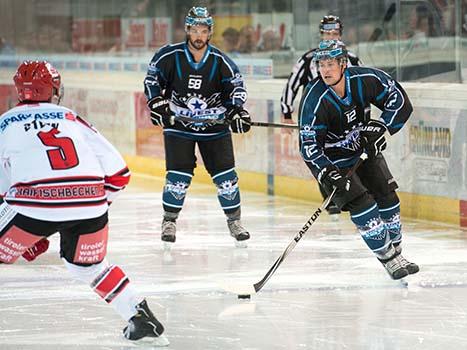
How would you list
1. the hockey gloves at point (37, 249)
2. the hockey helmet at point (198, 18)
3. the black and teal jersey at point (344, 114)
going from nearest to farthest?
the hockey gloves at point (37, 249) → the black and teal jersey at point (344, 114) → the hockey helmet at point (198, 18)

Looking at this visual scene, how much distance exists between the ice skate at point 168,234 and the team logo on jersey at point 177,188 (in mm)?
145

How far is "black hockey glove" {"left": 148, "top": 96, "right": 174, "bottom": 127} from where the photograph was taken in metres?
6.48

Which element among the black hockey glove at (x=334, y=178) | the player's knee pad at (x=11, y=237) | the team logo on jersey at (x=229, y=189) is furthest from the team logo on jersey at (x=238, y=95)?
the player's knee pad at (x=11, y=237)

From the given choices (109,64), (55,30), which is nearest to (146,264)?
(109,64)

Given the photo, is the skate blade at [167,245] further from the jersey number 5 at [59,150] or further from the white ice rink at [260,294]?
the jersey number 5 at [59,150]

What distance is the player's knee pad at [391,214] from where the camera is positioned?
223 inches

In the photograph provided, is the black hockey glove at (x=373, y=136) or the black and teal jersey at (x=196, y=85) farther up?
the black and teal jersey at (x=196, y=85)

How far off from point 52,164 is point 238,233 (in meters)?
2.72

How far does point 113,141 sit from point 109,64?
3.53 feet

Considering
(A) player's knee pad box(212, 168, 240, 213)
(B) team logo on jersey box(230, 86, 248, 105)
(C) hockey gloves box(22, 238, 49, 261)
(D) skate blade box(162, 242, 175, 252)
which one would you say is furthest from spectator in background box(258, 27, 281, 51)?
(C) hockey gloves box(22, 238, 49, 261)

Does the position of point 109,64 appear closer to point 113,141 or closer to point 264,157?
point 113,141

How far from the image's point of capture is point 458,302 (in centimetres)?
518

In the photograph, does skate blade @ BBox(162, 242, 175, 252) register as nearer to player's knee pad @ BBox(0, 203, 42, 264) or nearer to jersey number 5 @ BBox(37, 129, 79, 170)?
player's knee pad @ BBox(0, 203, 42, 264)

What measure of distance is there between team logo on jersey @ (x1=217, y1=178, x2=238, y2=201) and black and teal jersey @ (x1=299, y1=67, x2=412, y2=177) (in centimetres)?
122
